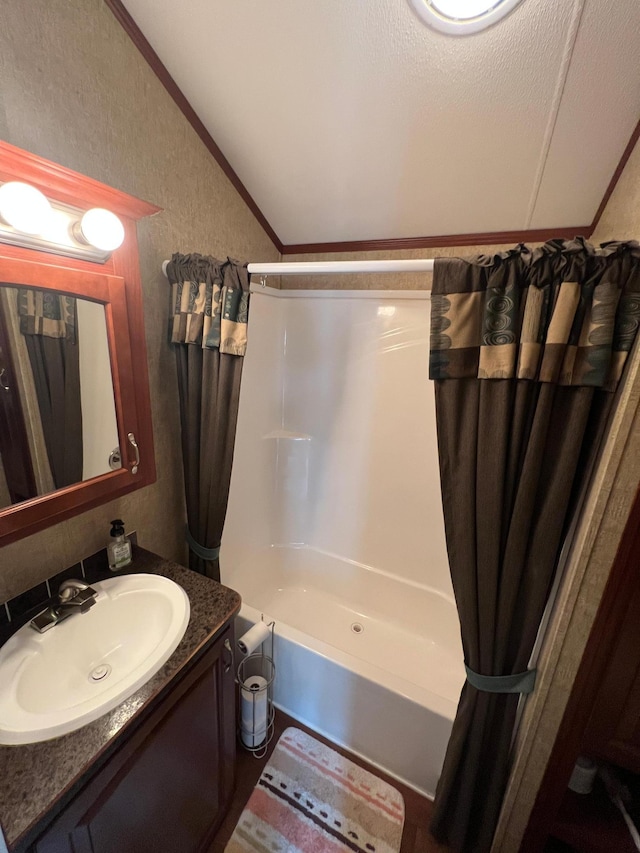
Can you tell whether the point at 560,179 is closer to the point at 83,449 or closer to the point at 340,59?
the point at 340,59

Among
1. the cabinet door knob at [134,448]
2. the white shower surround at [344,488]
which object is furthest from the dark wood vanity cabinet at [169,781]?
the cabinet door knob at [134,448]

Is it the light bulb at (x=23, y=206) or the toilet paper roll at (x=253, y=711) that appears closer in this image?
the light bulb at (x=23, y=206)

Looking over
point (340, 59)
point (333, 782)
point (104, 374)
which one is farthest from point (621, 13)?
point (333, 782)

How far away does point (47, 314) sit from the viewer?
3.05ft

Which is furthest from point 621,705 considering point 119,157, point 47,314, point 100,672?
point 119,157

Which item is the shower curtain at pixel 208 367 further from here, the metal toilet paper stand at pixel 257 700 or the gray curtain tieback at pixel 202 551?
the metal toilet paper stand at pixel 257 700

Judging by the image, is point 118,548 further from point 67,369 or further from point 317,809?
point 317,809

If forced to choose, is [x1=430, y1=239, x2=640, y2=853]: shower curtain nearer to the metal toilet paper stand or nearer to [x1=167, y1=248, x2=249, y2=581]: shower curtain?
[x1=167, y1=248, x2=249, y2=581]: shower curtain

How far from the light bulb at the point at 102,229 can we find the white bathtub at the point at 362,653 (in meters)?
1.41

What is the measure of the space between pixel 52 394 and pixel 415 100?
1456 mm

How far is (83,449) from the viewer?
1.06m

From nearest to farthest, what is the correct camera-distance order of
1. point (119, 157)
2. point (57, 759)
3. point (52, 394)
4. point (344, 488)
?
point (57, 759) → point (52, 394) → point (119, 157) → point (344, 488)

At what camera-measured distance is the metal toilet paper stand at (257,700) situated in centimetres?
141

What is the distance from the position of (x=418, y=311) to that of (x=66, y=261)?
1450 millimetres
